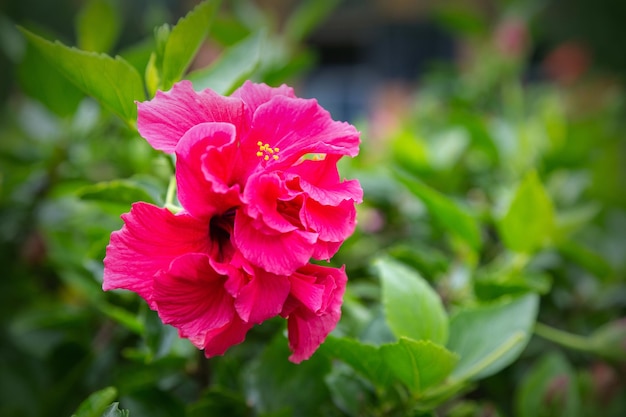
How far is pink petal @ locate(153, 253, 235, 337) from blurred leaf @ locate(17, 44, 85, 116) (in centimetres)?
44

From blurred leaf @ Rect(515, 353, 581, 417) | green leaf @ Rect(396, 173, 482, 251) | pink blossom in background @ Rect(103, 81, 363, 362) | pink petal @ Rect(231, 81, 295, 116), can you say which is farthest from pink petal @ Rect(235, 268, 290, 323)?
blurred leaf @ Rect(515, 353, 581, 417)

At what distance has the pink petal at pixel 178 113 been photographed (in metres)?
0.33

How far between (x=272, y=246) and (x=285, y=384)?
190 millimetres

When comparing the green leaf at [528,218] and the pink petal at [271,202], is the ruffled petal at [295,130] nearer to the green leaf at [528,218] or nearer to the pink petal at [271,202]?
the pink petal at [271,202]

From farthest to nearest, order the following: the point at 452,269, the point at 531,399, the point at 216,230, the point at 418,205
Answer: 1. the point at 418,205
2. the point at 452,269
3. the point at 531,399
4. the point at 216,230

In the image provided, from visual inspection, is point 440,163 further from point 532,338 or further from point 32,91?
point 32,91

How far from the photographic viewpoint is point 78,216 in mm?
731

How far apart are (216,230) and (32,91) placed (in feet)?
1.52

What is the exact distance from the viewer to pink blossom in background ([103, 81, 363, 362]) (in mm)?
319

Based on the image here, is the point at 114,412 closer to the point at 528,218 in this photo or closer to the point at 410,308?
the point at 410,308

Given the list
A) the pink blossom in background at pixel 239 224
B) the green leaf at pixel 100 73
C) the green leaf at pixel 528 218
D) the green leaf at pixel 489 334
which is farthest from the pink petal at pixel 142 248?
the green leaf at pixel 528 218

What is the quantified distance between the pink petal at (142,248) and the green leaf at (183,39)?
0.13m

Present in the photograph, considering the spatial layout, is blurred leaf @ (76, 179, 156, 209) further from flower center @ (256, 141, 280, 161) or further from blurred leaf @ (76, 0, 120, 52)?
blurred leaf @ (76, 0, 120, 52)

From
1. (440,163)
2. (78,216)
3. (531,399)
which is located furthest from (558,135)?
(78,216)
